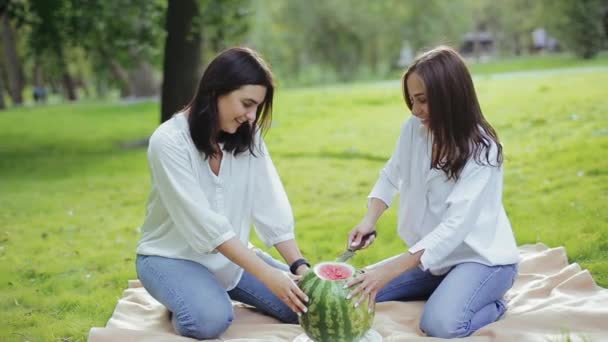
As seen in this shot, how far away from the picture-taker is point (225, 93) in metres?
4.07

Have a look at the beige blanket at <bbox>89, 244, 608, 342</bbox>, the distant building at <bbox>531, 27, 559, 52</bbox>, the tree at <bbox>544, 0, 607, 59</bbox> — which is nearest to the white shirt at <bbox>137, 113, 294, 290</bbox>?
the beige blanket at <bbox>89, 244, 608, 342</bbox>

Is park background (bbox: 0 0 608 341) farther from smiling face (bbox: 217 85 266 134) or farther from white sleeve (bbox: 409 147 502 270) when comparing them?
white sleeve (bbox: 409 147 502 270)

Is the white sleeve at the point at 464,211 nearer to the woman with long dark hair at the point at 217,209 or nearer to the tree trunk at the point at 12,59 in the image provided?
the woman with long dark hair at the point at 217,209

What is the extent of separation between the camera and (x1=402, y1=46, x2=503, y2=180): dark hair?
4082 mm

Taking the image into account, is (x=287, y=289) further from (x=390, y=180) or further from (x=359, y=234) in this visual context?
(x=390, y=180)

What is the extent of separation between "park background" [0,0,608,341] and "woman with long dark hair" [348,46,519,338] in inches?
51.3

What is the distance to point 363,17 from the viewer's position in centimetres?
3238

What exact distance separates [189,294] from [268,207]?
2.54 feet

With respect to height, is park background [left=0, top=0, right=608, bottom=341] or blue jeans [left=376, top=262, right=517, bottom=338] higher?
blue jeans [left=376, top=262, right=517, bottom=338]

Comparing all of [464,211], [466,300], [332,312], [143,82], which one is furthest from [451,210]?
[143,82]

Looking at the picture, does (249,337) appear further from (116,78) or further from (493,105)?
(116,78)

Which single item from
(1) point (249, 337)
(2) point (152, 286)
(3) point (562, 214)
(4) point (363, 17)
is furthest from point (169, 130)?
(4) point (363, 17)

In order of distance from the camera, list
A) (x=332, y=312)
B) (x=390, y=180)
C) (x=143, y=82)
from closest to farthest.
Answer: (x=332, y=312) < (x=390, y=180) < (x=143, y=82)

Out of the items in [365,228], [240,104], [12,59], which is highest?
[240,104]
